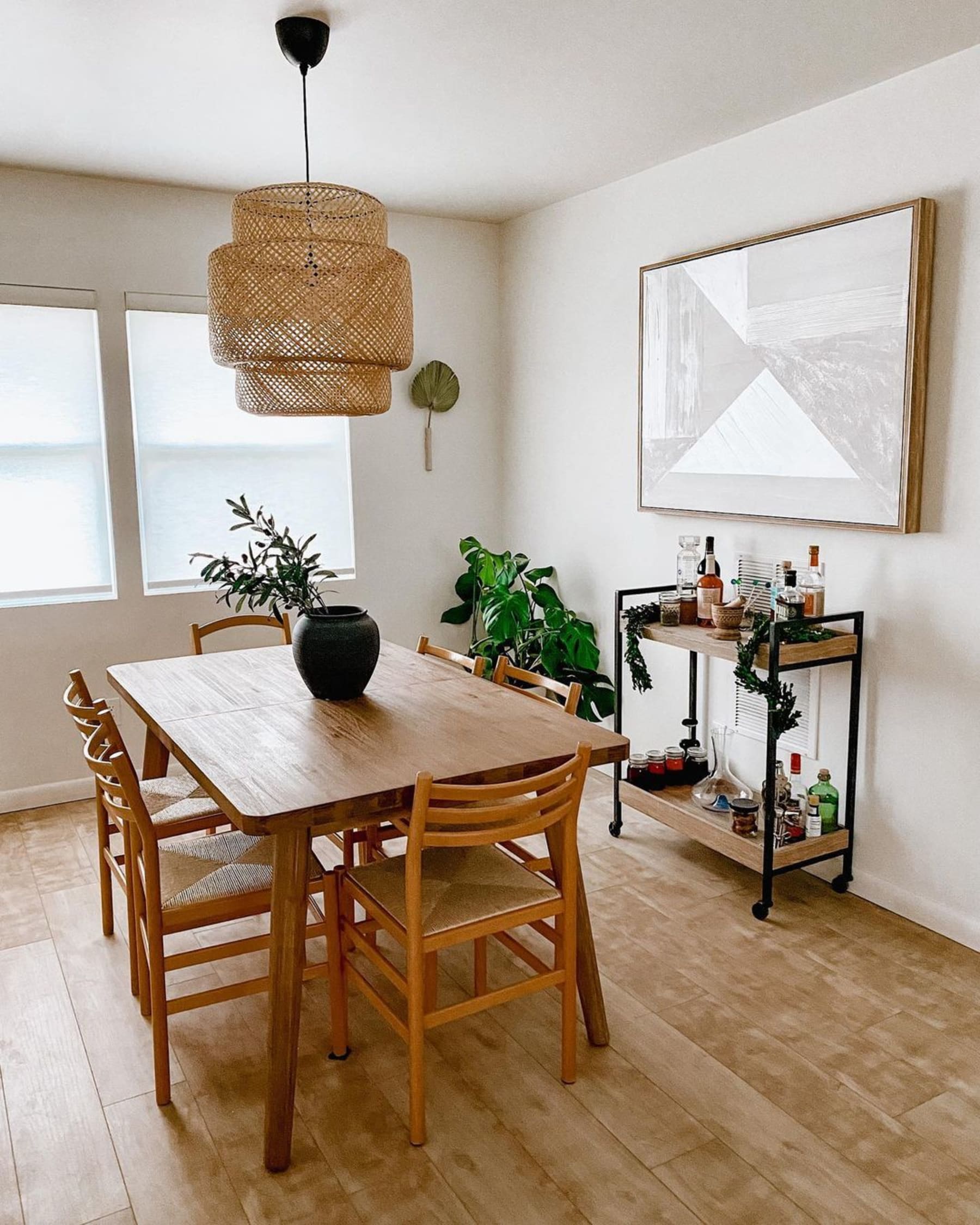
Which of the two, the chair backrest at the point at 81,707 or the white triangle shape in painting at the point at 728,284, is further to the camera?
the white triangle shape in painting at the point at 728,284

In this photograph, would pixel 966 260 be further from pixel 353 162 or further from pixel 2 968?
pixel 2 968

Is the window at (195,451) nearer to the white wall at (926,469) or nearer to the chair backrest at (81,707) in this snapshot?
the white wall at (926,469)

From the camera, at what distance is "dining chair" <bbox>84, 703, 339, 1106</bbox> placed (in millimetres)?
2184

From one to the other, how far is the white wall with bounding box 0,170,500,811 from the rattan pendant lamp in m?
1.66

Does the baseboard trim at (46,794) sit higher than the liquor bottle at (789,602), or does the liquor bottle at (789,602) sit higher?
the liquor bottle at (789,602)

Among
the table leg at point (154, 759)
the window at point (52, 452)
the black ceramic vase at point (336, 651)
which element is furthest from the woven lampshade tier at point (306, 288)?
the window at point (52, 452)

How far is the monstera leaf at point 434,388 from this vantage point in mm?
4598

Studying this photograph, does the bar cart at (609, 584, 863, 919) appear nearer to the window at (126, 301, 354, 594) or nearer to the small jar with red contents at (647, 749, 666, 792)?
the small jar with red contents at (647, 749, 666, 792)

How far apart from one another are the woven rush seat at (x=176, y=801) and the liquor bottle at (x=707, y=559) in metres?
1.81

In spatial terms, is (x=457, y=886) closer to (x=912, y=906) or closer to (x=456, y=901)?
(x=456, y=901)

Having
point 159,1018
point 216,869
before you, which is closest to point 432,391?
point 216,869

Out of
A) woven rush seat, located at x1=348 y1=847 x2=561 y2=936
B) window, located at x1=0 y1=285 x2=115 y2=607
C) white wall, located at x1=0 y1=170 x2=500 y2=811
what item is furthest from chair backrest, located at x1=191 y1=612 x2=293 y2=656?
woven rush seat, located at x1=348 y1=847 x2=561 y2=936

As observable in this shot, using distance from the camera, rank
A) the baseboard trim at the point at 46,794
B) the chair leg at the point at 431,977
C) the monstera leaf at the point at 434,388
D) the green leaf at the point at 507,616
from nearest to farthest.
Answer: the chair leg at the point at 431,977 < the baseboard trim at the point at 46,794 < the green leaf at the point at 507,616 < the monstera leaf at the point at 434,388

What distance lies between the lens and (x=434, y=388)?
4625 millimetres
